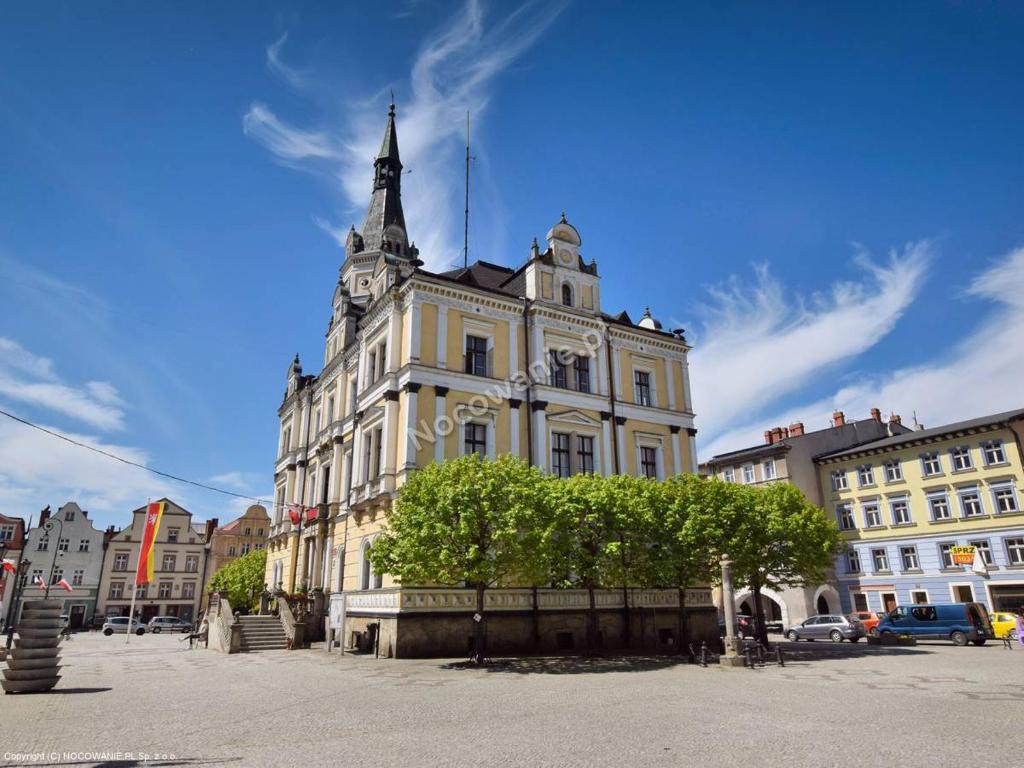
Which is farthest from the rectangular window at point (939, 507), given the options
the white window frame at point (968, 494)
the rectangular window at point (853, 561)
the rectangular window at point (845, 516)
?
the rectangular window at point (853, 561)

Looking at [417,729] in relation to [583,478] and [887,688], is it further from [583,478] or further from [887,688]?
[583,478]

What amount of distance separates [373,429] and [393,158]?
24.4 m

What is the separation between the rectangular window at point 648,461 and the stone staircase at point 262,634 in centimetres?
1999

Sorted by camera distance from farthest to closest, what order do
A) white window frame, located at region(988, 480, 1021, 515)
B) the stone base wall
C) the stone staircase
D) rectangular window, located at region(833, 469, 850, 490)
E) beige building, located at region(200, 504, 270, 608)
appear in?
beige building, located at region(200, 504, 270, 608) < rectangular window, located at region(833, 469, 850, 490) < white window frame, located at region(988, 480, 1021, 515) < the stone staircase < the stone base wall

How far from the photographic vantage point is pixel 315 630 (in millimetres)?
33562

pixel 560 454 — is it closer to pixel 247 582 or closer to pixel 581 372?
pixel 581 372

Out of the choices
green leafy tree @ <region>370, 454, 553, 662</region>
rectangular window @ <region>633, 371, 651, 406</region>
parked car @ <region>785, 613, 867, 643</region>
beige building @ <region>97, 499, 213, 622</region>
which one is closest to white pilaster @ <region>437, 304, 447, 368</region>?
green leafy tree @ <region>370, 454, 553, 662</region>

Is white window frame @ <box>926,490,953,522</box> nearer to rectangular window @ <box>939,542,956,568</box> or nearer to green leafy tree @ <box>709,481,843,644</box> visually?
rectangular window @ <box>939,542,956,568</box>

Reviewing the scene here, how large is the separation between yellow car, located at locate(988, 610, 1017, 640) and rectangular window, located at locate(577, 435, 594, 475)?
21.7 meters

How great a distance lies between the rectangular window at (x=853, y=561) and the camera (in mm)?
47688

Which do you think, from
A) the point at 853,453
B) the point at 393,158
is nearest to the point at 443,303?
the point at 393,158

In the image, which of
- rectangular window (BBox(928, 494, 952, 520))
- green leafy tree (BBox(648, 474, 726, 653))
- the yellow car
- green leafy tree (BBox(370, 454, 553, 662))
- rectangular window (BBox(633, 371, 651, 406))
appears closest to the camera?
green leafy tree (BBox(370, 454, 553, 662))

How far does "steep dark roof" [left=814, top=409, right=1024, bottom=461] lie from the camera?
134 feet

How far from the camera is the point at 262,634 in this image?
31641 mm
